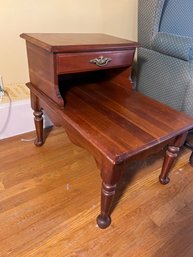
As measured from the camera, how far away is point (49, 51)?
0.89 m

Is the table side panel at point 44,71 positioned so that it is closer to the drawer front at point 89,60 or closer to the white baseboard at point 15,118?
the drawer front at point 89,60

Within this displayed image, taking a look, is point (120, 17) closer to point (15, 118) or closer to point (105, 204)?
point (15, 118)

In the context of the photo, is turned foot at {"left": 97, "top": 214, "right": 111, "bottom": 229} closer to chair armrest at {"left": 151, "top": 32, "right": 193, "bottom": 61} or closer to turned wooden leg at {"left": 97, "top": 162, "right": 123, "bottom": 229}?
turned wooden leg at {"left": 97, "top": 162, "right": 123, "bottom": 229}

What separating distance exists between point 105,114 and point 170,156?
0.42m

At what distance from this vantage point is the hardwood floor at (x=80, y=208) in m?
0.94

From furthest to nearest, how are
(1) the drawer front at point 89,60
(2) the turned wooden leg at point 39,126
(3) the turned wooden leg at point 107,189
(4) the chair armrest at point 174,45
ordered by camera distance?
(2) the turned wooden leg at point 39,126 → (4) the chair armrest at point 174,45 → (1) the drawer front at point 89,60 → (3) the turned wooden leg at point 107,189

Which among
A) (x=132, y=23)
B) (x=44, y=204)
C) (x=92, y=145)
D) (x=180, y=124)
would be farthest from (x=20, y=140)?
(x=132, y=23)

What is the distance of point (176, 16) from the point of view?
53.1 inches

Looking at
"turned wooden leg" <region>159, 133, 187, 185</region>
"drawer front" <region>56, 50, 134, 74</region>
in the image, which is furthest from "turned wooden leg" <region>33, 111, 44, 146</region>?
"turned wooden leg" <region>159, 133, 187, 185</region>

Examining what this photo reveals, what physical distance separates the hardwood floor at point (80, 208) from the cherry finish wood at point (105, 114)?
3.6 inches

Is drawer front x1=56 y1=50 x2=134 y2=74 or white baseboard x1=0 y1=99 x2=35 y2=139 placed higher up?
drawer front x1=56 y1=50 x2=134 y2=74

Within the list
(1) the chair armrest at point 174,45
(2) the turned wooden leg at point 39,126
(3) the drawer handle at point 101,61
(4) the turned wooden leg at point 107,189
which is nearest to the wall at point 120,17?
(1) the chair armrest at point 174,45

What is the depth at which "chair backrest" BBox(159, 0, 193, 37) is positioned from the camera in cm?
134

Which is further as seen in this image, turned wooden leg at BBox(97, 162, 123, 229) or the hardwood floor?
the hardwood floor
